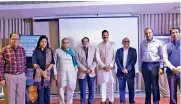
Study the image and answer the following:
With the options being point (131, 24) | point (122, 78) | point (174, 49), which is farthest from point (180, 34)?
point (131, 24)

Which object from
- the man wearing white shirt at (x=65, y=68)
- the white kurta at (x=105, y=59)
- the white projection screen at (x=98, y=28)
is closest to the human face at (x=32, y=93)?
the man wearing white shirt at (x=65, y=68)

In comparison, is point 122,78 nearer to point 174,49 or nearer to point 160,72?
point 160,72

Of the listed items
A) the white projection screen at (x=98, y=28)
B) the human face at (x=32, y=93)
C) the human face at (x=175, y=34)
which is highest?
the white projection screen at (x=98, y=28)

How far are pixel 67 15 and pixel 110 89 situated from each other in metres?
2.23

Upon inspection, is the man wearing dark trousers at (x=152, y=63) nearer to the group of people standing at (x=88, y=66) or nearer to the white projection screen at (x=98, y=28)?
the group of people standing at (x=88, y=66)

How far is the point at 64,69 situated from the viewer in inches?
165

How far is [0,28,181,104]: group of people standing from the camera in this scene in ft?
11.9

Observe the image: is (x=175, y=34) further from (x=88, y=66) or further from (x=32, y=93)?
(x=32, y=93)

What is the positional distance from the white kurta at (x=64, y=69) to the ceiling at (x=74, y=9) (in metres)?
1.16

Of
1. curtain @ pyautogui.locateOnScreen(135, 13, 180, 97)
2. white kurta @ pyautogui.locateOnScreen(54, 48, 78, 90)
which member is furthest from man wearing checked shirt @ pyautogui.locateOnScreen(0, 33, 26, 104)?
curtain @ pyautogui.locateOnScreen(135, 13, 180, 97)

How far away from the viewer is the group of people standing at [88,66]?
11.9 ft

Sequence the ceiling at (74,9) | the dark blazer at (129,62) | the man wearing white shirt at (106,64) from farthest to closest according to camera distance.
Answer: the ceiling at (74,9)
the man wearing white shirt at (106,64)
the dark blazer at (129,62)

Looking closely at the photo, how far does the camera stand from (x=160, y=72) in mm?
3893

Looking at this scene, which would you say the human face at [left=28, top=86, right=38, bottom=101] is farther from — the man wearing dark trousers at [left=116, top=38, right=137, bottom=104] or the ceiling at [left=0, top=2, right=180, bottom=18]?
the ceiling at [left=0, top=2, right=180, bottom=18]
